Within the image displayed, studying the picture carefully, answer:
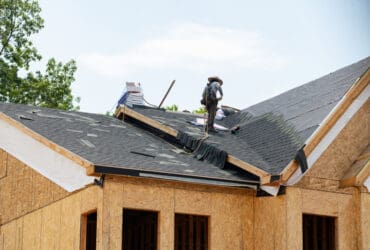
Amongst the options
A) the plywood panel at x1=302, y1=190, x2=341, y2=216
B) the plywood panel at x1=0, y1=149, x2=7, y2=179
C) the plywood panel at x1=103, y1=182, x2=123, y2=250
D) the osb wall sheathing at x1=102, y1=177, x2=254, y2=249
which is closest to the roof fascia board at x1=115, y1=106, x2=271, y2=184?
the osb wall sheathing at x1=102, y1=177, x2=254, y2=249

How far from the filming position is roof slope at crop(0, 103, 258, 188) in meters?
13.8

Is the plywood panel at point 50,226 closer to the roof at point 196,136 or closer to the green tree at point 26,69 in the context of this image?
the roof at point 196,136

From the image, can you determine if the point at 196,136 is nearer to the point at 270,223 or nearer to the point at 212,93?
the point at 212,93

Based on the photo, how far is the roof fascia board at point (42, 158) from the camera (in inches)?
565

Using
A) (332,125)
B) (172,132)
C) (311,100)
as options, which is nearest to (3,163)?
(172,132)

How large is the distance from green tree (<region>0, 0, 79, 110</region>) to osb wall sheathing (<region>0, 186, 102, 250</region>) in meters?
18.3

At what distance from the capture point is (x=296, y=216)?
14.1 meters

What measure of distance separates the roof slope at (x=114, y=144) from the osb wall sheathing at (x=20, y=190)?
927mm

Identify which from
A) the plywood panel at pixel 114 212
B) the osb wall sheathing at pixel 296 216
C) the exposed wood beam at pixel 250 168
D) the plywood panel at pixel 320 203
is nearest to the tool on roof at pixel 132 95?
the exposed wood beam at pixel 250 168

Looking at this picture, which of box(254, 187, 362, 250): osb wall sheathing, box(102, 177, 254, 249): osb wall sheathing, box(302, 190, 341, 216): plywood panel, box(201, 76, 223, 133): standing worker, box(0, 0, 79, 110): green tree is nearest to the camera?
box(102, 177, 254, 249): osb wall sheathing

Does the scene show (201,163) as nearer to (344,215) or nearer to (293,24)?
(344,215)

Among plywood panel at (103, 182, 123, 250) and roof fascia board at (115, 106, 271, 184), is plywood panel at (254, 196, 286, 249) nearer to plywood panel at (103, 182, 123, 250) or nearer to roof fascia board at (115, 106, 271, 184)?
roof fascia board at (115, 106, 271, 184)

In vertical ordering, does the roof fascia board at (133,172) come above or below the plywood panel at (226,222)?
above

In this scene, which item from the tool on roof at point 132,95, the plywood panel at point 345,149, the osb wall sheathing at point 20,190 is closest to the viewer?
the plywood panel at point 345,149
